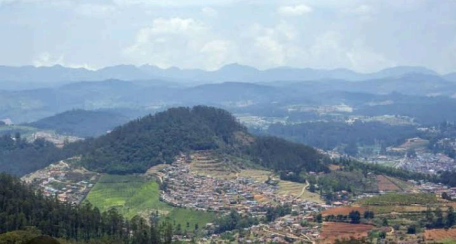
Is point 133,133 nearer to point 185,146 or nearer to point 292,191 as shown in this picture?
point 185,146

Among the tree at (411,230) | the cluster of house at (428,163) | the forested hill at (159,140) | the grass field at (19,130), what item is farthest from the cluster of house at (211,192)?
the grass field at (19,130)

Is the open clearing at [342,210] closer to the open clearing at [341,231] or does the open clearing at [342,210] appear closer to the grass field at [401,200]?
the grass field at [401,200]

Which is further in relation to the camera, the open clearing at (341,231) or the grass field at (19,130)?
the grass field at (19,130)

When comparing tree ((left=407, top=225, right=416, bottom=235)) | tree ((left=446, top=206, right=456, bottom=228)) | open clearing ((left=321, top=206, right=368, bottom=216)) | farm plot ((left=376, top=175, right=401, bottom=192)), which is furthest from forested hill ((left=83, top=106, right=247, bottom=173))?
tree ((left=446, top=206, right=456, bottom=228))

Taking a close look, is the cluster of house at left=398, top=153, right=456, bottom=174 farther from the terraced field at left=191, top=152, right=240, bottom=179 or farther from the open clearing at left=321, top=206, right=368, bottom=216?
the open clearing at left=321, top=206, right=368, bottom=216

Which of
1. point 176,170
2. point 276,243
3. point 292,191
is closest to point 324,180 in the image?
point 292,191

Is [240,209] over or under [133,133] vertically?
under
